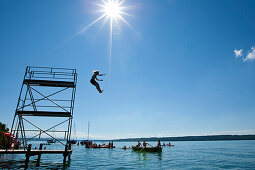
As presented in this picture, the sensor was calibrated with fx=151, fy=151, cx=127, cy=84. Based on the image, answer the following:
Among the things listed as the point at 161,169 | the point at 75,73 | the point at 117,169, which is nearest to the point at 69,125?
the point at 75,73

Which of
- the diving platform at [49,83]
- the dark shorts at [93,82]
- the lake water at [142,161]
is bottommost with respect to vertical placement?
the lake water at [142,161]

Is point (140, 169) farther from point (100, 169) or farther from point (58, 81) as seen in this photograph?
point (58, 81)

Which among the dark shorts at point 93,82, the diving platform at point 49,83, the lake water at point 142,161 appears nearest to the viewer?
the dark shorts at point 93,82

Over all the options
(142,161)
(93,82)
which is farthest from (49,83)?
(142,161)

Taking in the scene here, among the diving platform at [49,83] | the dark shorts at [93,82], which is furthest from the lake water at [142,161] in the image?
the dark shorts at [93,82]

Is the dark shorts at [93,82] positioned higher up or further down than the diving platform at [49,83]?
further down

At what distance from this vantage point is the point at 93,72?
11.3 meters

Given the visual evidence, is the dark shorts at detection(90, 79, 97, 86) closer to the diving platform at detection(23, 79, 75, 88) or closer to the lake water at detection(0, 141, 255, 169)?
the diving platform at detection(23, 79, 75, 88)

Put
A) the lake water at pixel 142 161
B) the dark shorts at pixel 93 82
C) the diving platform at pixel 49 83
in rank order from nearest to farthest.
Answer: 1. the dark shorts at pixel 93 82
2. the diving platform at pixel 49 83
3. the lake water at pixel 142 161

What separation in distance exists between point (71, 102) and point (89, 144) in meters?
52.9

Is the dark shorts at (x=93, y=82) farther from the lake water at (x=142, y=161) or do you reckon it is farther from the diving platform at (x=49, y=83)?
the lake water at (x=142, y=161)

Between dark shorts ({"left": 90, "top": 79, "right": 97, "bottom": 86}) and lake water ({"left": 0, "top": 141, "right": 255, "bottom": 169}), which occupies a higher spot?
dark shorts ({"left": 90, "top": 79, "right": 97, "bottom": 86})

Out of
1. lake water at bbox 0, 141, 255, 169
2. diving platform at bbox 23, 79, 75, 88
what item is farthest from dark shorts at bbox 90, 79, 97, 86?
lake water at bbox 0, 141, 255, 169

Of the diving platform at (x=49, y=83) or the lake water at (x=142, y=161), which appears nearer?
the diving platform at (x=49, y=83)
